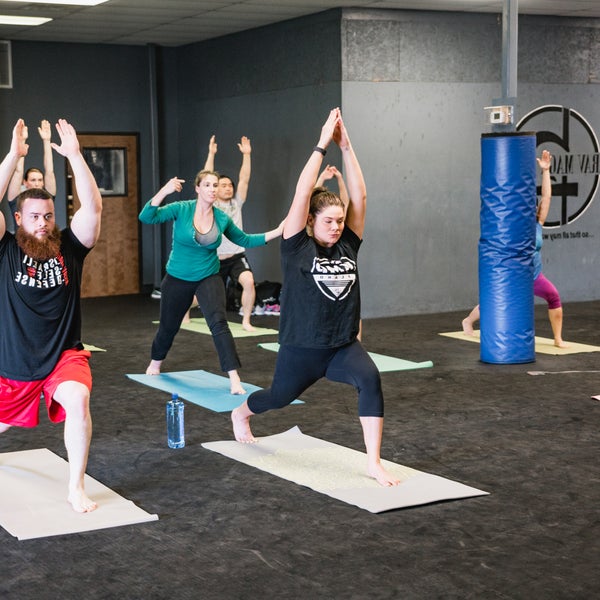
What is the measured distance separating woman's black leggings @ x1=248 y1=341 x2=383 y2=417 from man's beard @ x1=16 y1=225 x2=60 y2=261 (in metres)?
1.12

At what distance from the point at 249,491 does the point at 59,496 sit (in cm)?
80

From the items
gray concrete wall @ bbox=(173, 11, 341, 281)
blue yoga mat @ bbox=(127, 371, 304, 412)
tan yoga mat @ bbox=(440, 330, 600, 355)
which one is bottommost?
blue yoga mat @ bbox=(127, 371, 304, 412)

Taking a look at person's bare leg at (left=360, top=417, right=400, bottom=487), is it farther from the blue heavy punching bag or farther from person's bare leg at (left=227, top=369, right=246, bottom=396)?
the blue heavy punching bag

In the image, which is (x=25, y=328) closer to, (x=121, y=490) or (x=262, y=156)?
(x=121, y=490)

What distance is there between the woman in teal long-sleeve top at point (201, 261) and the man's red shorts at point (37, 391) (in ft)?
7.62

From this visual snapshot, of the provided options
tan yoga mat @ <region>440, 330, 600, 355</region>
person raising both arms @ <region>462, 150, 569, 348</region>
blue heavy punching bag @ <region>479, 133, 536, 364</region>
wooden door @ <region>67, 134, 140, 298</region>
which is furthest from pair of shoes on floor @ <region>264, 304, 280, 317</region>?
blue heavy punching bag @ <region>479, 133, 536, 364</region>

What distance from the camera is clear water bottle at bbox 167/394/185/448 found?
17.4 ft

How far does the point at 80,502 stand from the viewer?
13.8ft

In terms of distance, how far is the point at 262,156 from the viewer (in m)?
11.4

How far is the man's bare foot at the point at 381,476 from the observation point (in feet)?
15.0

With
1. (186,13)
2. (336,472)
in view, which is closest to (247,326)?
Answer: (186,13)

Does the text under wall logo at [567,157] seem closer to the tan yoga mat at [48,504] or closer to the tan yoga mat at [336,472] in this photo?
the tan yoga mat at [336,472]

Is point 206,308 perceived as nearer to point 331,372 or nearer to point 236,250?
point 331,372

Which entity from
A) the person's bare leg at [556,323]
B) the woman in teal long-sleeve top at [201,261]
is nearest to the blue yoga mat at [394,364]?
the person's bare leg at [556,323]
